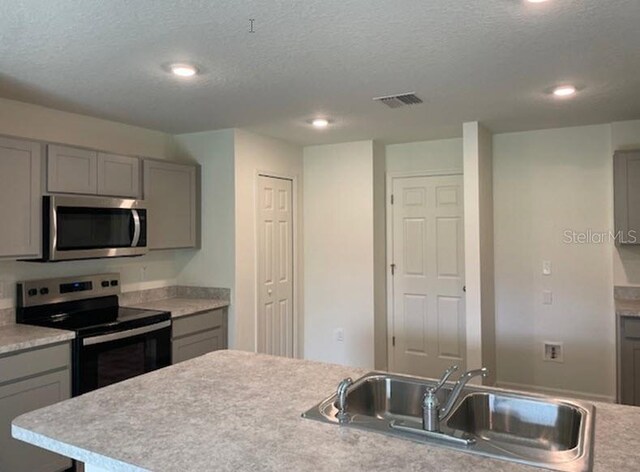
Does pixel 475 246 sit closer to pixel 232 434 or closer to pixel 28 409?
pixel 232 434

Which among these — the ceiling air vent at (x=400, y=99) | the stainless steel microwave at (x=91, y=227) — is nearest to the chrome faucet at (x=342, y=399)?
the ceiling air vent at (x=400, y=99)

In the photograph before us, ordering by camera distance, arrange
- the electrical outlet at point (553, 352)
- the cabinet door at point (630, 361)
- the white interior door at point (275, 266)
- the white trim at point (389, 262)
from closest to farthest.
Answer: the cabinet door at point (630, 361) < the electrical outlet at point (553, 352) < the white interior door at point (275, 266) < the white trim at point (389, 262)

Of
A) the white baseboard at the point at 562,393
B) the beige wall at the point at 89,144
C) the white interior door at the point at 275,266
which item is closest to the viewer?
the beige wall at the point at 89,144

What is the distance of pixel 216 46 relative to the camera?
221 centimetres

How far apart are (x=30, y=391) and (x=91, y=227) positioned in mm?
1088

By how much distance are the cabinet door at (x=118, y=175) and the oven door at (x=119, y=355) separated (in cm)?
99

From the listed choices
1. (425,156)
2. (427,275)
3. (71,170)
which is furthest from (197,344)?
(425,156)

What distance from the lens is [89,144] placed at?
143 inches

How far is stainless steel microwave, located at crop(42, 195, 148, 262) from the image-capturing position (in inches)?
116

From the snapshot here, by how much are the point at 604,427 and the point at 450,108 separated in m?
2.41

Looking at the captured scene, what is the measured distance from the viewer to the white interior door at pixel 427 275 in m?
4.54

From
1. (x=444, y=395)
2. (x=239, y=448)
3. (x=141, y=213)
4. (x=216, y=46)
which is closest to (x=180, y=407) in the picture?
(x=239, y=448)

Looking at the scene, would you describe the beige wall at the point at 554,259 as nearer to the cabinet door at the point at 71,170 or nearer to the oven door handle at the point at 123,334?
the oven door handle at the point at 123,334

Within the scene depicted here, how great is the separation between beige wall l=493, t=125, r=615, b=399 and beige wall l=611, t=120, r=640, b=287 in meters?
0.07
